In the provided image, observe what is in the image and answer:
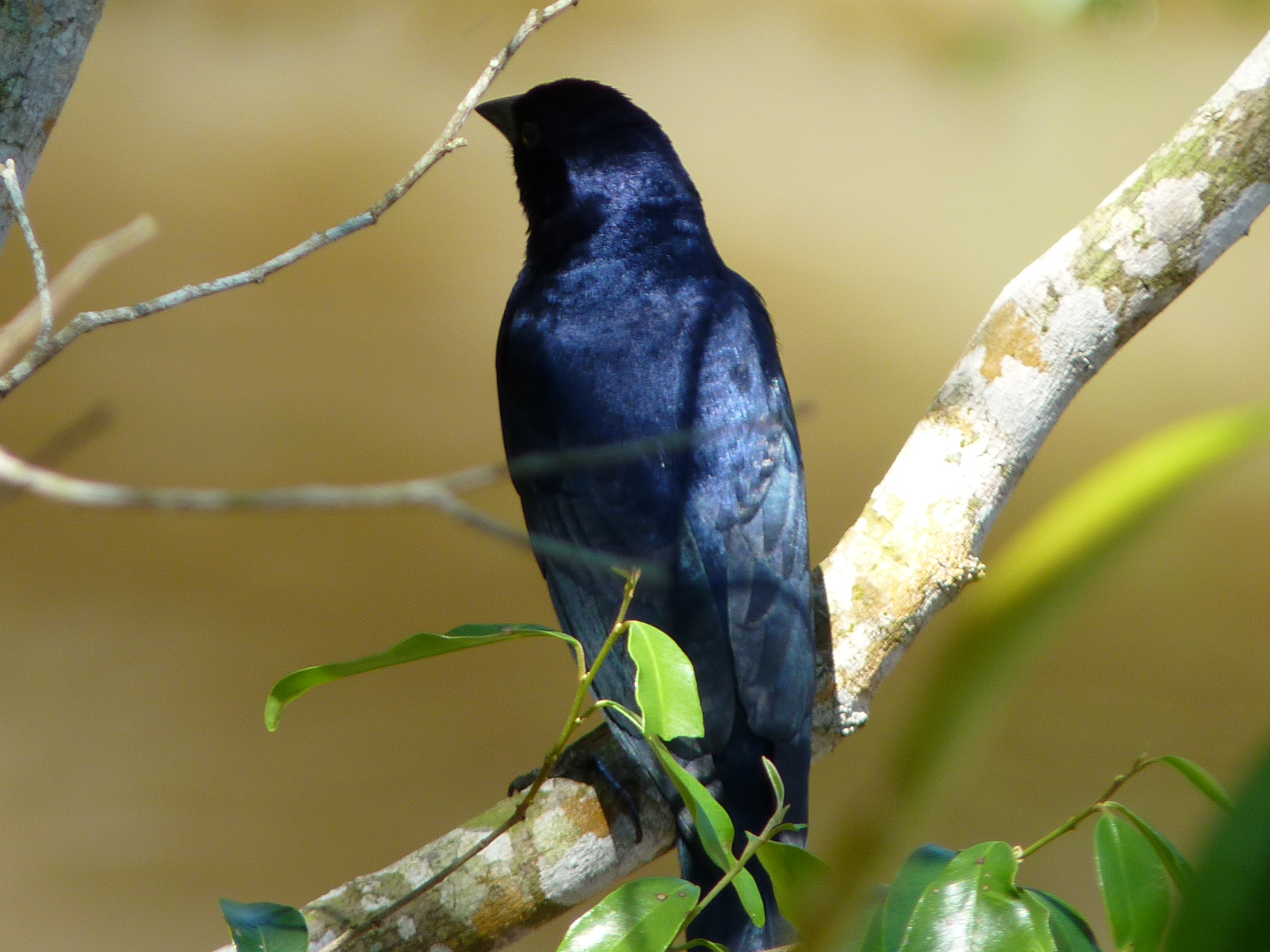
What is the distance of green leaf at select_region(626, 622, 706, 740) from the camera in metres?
0.56

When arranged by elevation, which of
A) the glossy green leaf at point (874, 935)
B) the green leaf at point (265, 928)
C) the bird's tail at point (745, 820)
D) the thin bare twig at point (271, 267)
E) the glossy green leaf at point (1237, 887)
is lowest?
the bird's tail at point (745, 820)

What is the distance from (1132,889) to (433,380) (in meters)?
2.35

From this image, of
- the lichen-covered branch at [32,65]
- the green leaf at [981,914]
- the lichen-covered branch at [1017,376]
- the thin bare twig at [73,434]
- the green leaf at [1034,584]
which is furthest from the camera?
the lichen-covered branch at [1017,376]

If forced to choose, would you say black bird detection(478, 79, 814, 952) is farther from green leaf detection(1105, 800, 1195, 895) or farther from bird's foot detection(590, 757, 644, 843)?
green leaf detection(1105, 800, 1195, 895)

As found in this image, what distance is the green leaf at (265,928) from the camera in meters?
0.66

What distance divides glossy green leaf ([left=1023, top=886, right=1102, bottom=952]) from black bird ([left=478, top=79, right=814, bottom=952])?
0.91ft

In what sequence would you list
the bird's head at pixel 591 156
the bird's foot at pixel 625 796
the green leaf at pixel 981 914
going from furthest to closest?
the bird's head at pixel 591 156, the bird's foot at pixel 625 796, the green leaf at pixel 981 914


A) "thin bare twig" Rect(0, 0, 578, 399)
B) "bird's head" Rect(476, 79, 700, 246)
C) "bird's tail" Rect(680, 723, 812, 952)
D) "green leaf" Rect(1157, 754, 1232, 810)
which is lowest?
"bird's tail" Rect(680, 723, 812, 952)

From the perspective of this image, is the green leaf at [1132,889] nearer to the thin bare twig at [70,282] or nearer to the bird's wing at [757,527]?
the bird's wing at [757,527]

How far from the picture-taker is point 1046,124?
2.77m

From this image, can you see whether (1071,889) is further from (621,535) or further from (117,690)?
(117,690)

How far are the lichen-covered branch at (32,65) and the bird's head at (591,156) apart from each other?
23.2 inches

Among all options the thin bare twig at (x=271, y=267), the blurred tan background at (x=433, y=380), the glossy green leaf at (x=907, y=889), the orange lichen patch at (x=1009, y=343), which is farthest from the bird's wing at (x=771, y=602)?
the blurred tan background at (x=433, y=380)

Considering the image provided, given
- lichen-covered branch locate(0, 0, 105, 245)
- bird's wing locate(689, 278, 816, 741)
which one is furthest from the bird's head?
lichen-covered branch locate(0, 0, 105, 245)
